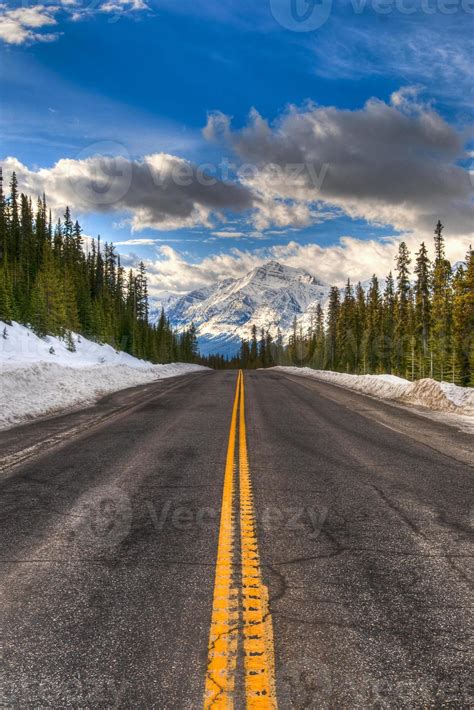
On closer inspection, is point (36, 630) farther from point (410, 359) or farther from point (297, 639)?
point (410, 359)

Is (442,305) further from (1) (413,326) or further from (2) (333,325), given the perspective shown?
(2) (333,325)

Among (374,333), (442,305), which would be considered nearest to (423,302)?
(442,305)

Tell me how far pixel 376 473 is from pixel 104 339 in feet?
189

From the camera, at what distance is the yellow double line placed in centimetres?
216

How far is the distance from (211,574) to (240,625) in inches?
28.7

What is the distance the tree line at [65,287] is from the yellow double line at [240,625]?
128 feet

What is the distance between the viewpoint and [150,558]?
370 centimetres

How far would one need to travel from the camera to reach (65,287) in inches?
2040

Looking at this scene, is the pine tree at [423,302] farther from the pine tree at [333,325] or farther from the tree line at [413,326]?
the pine tree at [333,325]

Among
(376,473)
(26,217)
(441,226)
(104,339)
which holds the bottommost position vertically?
(376,473)

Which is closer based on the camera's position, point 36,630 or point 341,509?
point 36,630

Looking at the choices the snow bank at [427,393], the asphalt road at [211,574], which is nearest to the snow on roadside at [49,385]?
the asphalt road at [211,574]

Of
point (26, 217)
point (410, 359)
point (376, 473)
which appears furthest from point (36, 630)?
point (26, 217)

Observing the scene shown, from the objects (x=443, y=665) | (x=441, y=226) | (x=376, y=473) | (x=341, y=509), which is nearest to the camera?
(x=443, y=665)
